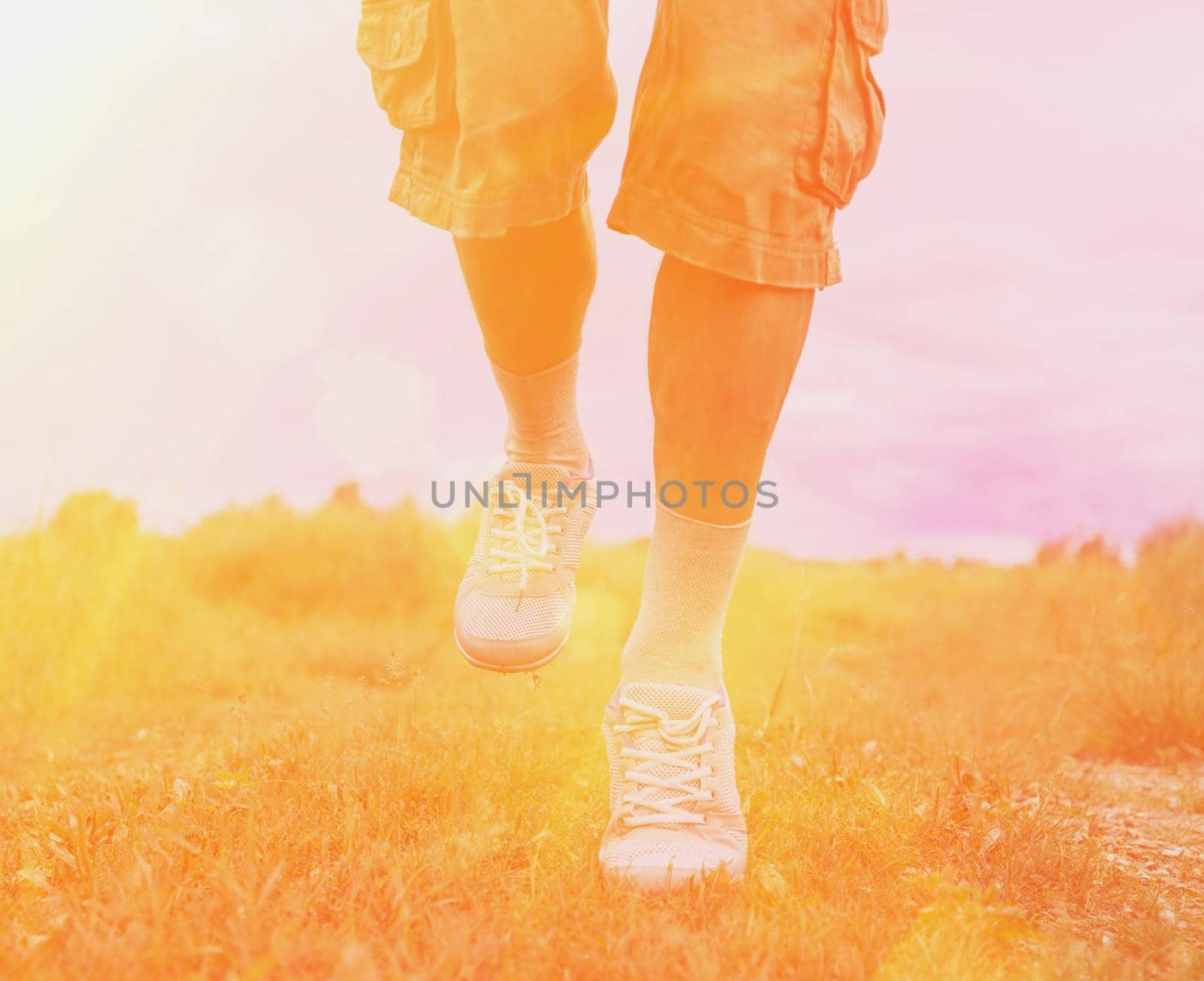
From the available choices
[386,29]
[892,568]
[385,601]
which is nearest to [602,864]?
[386,29]

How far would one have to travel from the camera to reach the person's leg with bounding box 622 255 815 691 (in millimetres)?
1590

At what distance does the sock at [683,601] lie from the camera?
1.74 metres

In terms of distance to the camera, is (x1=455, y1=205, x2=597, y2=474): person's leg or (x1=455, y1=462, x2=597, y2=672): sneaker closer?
(x1=455, y1=205, x2=597, y2=474): person's leg

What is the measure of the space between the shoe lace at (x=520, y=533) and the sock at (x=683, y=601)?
0.41 meters

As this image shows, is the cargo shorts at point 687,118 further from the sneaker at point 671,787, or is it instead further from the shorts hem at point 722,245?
the sneaker at point 671,787

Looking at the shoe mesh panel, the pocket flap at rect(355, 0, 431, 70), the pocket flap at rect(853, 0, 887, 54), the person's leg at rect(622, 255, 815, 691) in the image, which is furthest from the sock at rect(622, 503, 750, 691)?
the pocket flap at rect(355, 0, 431, 70)

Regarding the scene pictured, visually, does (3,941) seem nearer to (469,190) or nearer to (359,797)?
(359,797)

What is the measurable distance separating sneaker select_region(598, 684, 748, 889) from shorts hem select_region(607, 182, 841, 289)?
0.74 meters

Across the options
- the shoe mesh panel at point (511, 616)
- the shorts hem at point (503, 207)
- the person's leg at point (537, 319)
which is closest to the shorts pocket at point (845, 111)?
the shorts hem at point (503, 207)

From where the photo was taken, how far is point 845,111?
154cm

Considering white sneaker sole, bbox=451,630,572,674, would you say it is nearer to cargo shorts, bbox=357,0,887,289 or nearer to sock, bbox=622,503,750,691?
sock, bbox=622,503,750,691

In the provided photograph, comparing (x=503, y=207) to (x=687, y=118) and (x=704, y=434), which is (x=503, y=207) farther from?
(x=704, y=434)

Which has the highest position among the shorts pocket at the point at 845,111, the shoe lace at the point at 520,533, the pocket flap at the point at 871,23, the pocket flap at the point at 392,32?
the pocket flap at the point at 392,32

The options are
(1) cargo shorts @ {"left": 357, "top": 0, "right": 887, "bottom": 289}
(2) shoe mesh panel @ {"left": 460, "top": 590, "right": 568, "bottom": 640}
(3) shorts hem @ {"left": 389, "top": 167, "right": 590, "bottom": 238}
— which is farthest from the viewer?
(2) shoe mesh panel @ {"left": 460, "top": 590, "right": 568, "bottom": 640}
